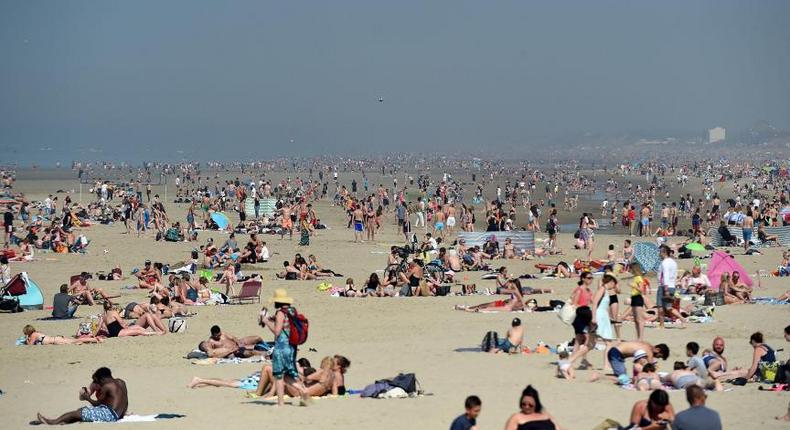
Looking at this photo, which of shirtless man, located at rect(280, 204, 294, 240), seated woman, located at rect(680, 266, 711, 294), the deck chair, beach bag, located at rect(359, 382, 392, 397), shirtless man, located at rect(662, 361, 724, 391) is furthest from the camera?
shirtless man, located at rect(280, 204, 294, 240)

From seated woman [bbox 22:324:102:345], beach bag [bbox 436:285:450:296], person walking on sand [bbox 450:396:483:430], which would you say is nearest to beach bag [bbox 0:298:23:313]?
seated woman [bbox 22:324:102:345]

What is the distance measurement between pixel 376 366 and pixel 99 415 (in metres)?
3.93

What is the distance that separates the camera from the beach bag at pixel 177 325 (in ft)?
55.5

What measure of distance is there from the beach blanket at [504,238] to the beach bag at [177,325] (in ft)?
36.7

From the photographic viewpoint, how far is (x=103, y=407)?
10.8 meters

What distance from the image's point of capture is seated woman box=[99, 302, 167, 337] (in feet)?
53.5

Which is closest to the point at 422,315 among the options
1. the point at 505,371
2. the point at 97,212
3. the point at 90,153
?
the point at 505,371

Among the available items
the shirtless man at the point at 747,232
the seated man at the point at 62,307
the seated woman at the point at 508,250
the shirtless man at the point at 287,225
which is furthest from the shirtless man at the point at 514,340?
the shirtless man at the point at 287,225

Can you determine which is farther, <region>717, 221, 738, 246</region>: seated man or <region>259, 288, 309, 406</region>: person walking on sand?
<region>717, 221, 738, 246</region>: seated man

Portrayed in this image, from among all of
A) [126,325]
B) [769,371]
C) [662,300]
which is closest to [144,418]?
[126,325]

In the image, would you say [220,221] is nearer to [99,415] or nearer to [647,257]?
Answer: [647,257]

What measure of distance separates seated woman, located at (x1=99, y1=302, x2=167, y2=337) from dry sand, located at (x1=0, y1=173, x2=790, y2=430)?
306 mm

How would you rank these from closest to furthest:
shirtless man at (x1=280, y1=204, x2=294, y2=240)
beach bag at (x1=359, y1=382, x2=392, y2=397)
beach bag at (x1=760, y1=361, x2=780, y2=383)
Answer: beach bag at (x1=359, y1=382, x2=392, y2=397) < beach bag at (x1=760, y1=361, x2=780, y2=383) < shirtless man at (x1=280, y1=204, x2=294, y2=240)

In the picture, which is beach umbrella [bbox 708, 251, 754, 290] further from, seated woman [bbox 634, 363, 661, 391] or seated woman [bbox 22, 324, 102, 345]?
seated woman [bbox 22, 324, 102, 345]
